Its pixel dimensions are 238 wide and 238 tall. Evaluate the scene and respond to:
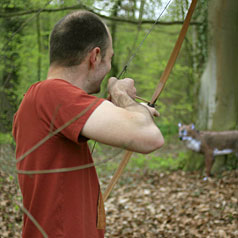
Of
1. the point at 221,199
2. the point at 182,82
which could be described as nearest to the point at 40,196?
the point at 221,199

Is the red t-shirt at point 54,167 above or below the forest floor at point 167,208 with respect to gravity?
above

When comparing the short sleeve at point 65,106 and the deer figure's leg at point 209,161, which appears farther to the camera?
the deer figure's leg at point 209,161

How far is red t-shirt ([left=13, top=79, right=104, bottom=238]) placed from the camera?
51.5 inches

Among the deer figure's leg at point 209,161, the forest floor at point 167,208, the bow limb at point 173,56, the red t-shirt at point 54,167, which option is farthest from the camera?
the deer figure's leg at point 209,161

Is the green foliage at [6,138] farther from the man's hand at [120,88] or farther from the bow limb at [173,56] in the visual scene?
the man's hand at [120,88]

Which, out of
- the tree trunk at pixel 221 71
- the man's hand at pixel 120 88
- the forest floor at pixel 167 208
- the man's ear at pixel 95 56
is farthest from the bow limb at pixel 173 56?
the tree trunk at pixel 221 71

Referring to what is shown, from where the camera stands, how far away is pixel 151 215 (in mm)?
4707

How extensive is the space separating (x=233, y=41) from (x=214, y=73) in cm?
71

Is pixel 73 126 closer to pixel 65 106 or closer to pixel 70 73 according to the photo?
pixel 65 106

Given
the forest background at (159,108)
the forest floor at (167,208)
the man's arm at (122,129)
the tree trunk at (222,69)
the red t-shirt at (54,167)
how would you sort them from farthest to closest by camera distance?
1. the tree trunk at (222,69)
2. the forest background at (159,108)
3. the forest floor at (167,208)
4. the red t-shirt at (54,167)
5. the man's arm at (122,129)

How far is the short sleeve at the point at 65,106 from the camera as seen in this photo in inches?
48.3

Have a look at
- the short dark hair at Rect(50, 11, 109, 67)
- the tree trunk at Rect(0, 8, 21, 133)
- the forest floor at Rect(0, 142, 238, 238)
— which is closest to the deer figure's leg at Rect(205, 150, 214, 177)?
the forest floor at Rect(0, 142, 238, 238)

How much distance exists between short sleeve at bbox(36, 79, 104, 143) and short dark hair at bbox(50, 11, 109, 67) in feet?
0.58

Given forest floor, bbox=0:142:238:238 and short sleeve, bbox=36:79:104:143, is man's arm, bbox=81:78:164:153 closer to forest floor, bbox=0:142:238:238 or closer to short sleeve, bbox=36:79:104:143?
short sleeve, bbox=36:79:104:143
